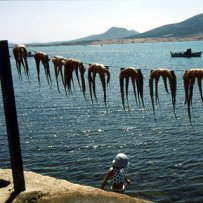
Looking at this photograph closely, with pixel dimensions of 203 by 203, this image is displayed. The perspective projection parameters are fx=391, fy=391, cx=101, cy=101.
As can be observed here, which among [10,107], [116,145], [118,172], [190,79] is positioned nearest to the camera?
[190,79]

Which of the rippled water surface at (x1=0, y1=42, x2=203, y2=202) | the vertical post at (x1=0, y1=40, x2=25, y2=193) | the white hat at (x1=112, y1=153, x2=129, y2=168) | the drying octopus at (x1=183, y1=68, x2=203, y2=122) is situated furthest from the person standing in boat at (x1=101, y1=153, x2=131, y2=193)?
the rippled water surface at (x1=0, y1=42, x2=203, y2=202)

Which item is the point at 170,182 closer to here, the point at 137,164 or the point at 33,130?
the point at 137,164

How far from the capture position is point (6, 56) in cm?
1372

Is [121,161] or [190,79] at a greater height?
[190,79]

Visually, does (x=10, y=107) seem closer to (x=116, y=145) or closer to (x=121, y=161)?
(x=121, y=161)

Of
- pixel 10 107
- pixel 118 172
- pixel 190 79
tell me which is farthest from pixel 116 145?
pixel 190 79

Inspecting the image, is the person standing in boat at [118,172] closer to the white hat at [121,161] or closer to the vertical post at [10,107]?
the white hat at [121,161]

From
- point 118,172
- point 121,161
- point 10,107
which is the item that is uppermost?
point 10,107

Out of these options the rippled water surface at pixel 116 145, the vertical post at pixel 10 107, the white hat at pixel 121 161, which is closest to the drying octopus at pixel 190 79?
the white hat at pixel 121 161

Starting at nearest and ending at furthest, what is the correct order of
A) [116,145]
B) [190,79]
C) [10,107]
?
[190,79] → [10,107] → [116,145]

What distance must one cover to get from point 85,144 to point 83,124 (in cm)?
834

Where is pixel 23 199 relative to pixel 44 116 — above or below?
above

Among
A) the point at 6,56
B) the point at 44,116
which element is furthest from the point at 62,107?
the point at 6,56

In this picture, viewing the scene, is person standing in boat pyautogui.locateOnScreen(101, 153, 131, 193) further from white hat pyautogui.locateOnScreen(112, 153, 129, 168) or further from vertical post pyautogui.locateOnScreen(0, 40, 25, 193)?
vertical post pyautogui.locateOnScreen(0, 40, 25, 193)
